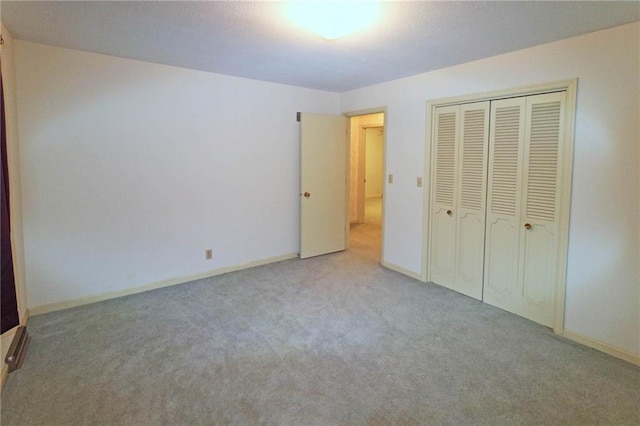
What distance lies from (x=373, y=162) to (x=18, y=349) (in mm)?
10089

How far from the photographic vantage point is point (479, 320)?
10.2 ft

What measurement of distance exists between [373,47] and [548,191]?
186cm

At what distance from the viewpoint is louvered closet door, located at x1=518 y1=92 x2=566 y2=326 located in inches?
112

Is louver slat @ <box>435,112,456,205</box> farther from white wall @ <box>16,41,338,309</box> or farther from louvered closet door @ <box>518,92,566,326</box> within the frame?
white wall @ <box>16,41,338,309</box>

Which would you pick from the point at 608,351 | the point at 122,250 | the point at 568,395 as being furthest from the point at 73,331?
the point at 608,351

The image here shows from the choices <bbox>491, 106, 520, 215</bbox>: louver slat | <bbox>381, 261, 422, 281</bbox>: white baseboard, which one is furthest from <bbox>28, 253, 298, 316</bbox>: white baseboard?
<bbox>491, 106, 520, 215</bbox>: louver slat

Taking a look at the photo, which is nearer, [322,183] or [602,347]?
[602,347]

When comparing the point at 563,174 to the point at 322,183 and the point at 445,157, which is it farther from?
the point at 322,183

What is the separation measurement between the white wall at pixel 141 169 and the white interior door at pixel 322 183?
231 millimetres

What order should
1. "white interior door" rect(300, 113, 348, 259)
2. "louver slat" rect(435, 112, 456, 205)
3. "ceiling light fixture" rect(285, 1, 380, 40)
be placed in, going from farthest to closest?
"white interior door" rect(300, 113, 348, 259) < "louver slat" rect(435, 112, 456, 205) < "ceiling light fixture" rect(285, 1, 380, 40)

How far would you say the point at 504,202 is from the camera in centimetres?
326

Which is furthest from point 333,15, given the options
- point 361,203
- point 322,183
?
point 361,203

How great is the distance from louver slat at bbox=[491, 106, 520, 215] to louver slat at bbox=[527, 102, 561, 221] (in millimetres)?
134

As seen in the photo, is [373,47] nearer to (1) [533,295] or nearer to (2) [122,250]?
(1) [533,295]
